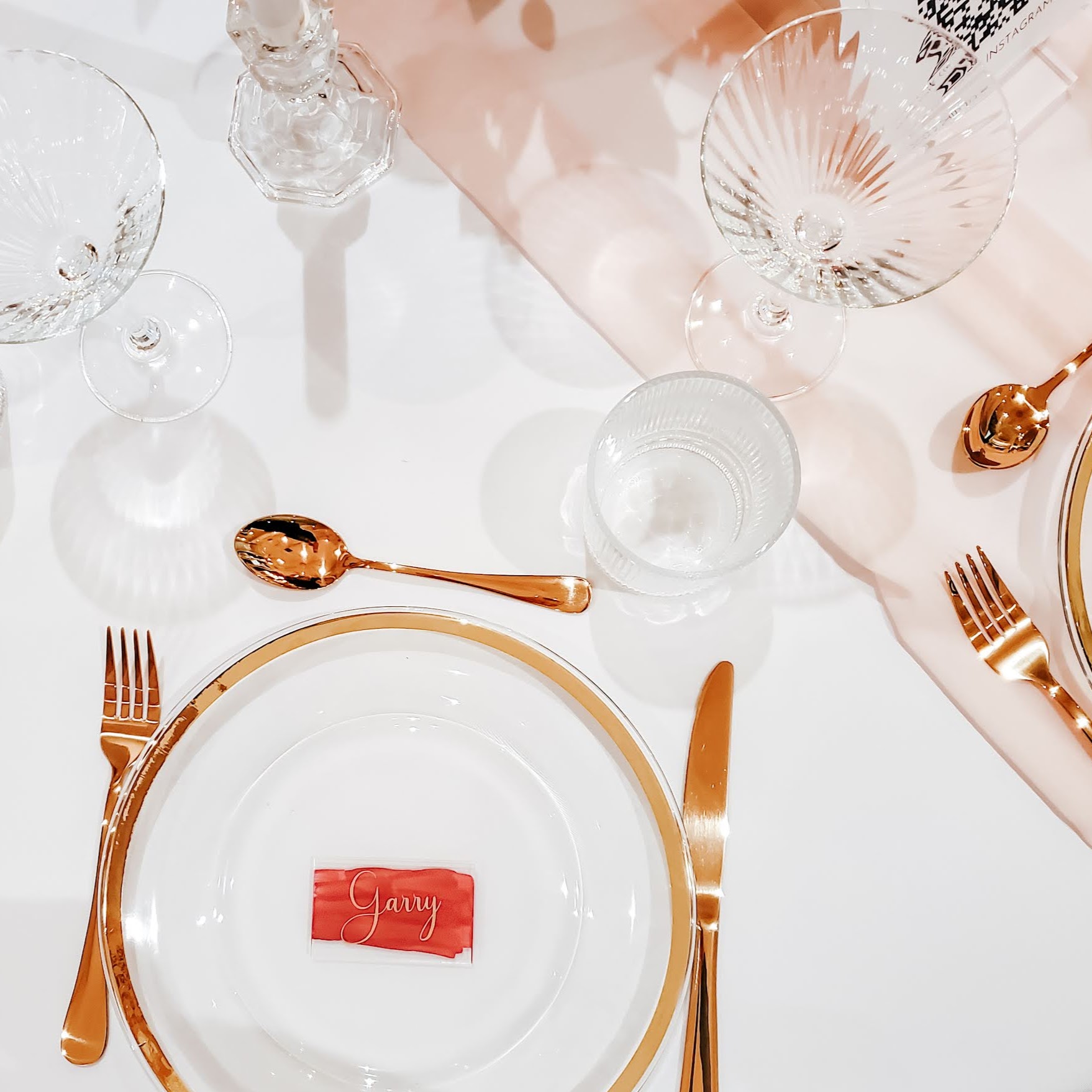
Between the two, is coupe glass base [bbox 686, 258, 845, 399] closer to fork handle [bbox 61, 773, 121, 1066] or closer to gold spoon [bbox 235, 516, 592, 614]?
gold spoon [bbox 235, 516, 592, 614]

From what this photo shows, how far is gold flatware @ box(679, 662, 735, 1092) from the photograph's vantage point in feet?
2.02

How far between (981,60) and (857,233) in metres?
0.13

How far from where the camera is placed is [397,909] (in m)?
0.62

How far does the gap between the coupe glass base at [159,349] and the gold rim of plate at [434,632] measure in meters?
0.20

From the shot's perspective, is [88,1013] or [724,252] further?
[724,252]

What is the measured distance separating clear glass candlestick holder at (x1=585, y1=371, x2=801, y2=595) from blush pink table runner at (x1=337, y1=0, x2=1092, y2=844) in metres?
0.05

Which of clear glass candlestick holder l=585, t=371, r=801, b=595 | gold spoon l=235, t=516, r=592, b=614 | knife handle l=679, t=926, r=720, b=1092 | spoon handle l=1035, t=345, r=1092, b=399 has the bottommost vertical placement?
knife handle l=679, t=926, r=720, b=1092

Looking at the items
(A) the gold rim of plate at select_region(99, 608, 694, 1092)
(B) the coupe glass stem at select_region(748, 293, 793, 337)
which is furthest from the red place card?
(B) the coupe glass stem at select_region(748, 293, 793, 337)

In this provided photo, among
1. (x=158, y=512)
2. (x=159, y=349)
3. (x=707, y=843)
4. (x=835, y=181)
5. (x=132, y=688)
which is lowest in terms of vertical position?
(x=707, y=843)

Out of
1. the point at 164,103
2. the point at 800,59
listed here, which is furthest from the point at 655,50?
the point at 164,103

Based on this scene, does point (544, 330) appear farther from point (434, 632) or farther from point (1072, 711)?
point (1072, 711)

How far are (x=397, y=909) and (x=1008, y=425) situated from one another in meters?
0.54

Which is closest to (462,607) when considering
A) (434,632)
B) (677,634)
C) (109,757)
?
(434,632)

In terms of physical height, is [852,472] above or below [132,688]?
above
